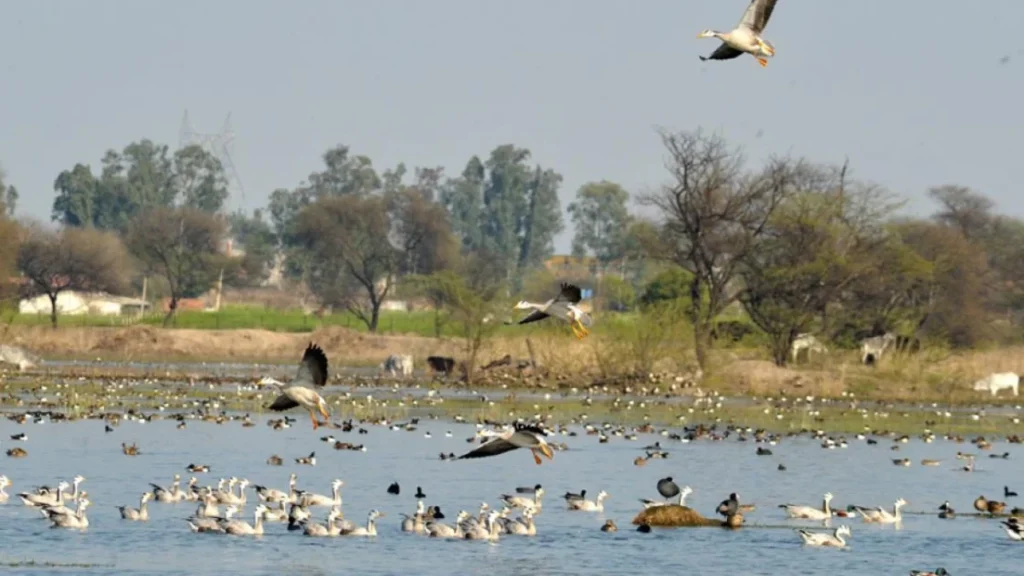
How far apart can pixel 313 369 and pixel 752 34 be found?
625 centimetres

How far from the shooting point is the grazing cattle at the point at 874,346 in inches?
2645

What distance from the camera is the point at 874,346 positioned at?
68.1 m

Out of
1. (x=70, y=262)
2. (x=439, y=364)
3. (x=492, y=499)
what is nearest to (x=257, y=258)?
(x=70, y=262)

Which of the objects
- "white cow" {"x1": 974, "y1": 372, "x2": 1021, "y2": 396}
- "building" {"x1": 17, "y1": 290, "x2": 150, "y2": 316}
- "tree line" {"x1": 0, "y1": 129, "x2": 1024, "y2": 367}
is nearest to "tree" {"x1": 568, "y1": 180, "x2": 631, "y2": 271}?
"tree line" {"x1": 0, "y1": 129, "x2": 1024, "y2": 367}

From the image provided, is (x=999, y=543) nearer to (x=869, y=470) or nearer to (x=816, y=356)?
(x=869, y=470)

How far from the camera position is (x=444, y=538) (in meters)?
25.7

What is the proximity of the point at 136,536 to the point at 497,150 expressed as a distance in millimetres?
164414

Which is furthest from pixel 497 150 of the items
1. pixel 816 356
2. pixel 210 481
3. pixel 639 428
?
pixel 210 481

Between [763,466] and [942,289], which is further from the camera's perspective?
[942,289]

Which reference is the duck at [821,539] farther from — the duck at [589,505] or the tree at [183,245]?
the tree at [183,245]

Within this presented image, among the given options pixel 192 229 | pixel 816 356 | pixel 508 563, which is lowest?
pixel 508 563

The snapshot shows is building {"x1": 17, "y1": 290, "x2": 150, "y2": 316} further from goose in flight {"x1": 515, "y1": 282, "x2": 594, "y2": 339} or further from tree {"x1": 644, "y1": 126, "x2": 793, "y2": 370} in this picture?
goose in flight {"x1": 515, "y1": 282, "x2": 594, "y2": 339}

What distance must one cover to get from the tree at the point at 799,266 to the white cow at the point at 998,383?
6493mm

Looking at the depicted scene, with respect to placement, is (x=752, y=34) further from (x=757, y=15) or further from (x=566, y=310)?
(x=566, y=310)
